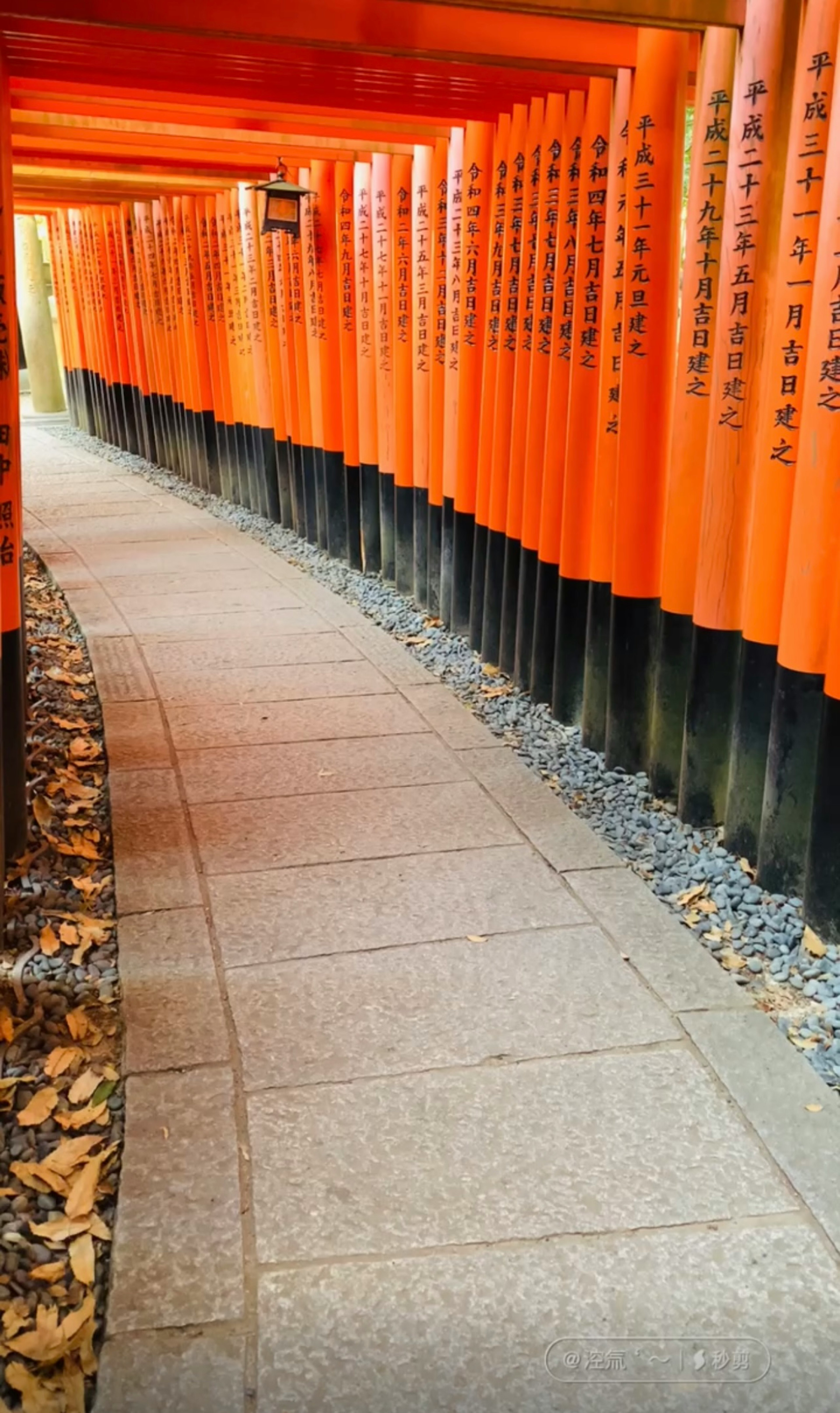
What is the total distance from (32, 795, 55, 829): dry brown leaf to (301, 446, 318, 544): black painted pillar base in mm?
5343

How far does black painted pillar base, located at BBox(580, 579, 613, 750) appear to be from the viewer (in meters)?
4.83

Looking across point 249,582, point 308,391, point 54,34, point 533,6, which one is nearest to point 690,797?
point 533,6

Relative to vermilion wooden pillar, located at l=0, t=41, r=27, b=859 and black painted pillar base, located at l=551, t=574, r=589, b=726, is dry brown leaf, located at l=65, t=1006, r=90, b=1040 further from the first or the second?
black painted pillar base, located at l=551, t=574, r=589, b=726

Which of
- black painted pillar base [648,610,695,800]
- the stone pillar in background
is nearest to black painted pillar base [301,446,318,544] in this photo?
black painted pillar base [648,610,695,800]

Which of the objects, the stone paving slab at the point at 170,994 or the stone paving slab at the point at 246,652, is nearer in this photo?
the stone paving slab at the point at 170,994

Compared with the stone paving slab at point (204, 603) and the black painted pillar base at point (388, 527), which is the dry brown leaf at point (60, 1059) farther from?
the black painted pillar base at point (388, 527)

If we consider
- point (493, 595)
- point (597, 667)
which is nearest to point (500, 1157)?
point (597, 667)

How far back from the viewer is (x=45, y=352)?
20656mm

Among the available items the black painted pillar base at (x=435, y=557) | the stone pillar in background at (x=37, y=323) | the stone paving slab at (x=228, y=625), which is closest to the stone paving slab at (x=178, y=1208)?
the stone paving slab at (x=228, y=625)

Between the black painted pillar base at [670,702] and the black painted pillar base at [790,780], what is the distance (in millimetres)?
690

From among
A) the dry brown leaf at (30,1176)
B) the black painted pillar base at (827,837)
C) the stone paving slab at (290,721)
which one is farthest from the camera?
the stone paving slab at (290,721)

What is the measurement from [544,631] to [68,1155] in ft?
11.9

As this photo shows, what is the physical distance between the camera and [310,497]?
9.33 metres

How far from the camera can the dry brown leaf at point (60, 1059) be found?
9.00 ft
